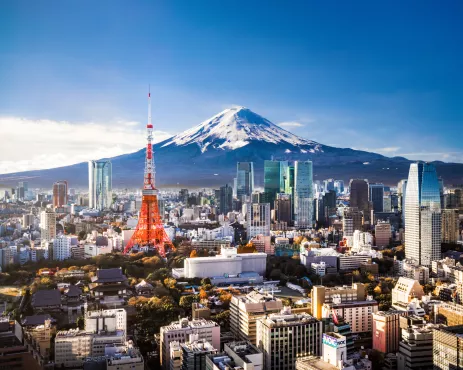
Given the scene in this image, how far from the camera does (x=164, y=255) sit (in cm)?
827

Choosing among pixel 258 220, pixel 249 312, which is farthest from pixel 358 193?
pixel 249 312

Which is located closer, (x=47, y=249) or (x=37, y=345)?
(x=37, y=345)

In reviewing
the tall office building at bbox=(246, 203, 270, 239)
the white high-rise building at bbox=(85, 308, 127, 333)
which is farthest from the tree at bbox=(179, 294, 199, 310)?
the tall office building at bbox=(246, 203, 270, 239)

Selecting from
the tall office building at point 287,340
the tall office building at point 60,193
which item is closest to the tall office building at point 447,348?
the tall office building at point 287,340

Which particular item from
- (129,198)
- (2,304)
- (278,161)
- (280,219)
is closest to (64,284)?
(2,304)

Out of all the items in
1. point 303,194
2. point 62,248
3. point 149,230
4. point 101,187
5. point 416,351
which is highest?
point 101,187

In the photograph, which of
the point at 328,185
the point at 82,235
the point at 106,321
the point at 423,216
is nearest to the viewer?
the point at 106,321

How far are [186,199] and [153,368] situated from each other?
9577 mm

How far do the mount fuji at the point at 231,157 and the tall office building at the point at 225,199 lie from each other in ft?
0.72

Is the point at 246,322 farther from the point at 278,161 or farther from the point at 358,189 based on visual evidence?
the point at 278,161

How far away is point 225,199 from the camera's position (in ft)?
44.9

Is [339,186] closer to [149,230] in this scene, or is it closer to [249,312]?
[149,230]

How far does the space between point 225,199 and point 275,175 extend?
178 cm

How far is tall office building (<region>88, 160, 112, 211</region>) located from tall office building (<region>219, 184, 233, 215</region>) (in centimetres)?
286
